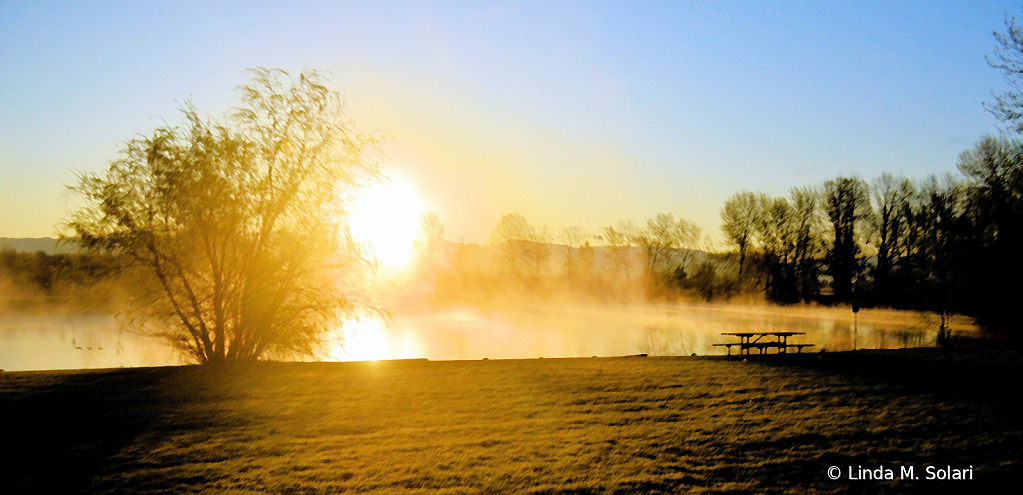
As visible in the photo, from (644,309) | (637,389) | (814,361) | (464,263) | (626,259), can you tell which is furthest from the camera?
(464,263)

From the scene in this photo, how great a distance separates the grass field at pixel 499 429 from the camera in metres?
6.75

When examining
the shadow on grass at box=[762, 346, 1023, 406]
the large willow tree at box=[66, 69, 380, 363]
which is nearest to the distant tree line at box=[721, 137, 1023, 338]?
the shadow on grass at box=[762, 346, 1023, 406]

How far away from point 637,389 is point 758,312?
3591 cm

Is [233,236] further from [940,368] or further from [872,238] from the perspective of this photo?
[872,238]

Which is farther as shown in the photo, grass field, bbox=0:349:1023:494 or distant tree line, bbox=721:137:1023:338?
distant tree line, bbox=721:137:1023:338

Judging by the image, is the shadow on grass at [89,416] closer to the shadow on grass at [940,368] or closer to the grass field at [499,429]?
the grass field at [499,429]

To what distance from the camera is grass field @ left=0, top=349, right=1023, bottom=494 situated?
6.75 metres

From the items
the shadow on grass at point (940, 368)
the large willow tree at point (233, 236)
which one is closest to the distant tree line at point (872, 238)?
the shadow on grass at point (940, 368)

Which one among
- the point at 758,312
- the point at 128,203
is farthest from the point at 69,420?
the point at 758,312

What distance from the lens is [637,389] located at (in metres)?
11.8

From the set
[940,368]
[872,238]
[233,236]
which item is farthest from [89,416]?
[872,238]

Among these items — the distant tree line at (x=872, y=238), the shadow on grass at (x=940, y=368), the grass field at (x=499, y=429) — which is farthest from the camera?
the distant tree line at (x=872, y=238)

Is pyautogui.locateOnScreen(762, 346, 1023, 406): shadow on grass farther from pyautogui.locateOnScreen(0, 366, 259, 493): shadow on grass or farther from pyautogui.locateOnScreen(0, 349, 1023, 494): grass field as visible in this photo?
pyautogui.locateOnScreen(0, 366, 259, 493): shadow on grass

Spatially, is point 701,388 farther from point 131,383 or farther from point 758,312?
point 758,312
